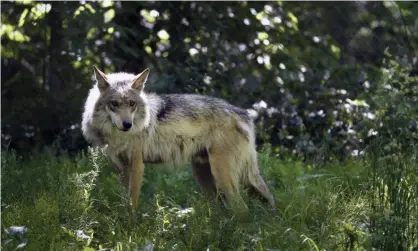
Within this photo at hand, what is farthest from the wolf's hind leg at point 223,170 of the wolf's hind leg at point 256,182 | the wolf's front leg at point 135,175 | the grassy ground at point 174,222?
the wolf's front leg at point 135,175

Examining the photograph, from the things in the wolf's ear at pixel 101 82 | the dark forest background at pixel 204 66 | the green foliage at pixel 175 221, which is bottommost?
the dark forest background at pixel 204 66

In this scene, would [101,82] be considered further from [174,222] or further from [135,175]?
[174,222]

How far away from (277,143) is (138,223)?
4.29 m

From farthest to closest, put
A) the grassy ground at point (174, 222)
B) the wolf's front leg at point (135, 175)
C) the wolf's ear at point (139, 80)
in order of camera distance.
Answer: the wolf's ear at point (139, 80) → the wolf's front leg at point (135, 175) → the grassy ground at point (174, 222)

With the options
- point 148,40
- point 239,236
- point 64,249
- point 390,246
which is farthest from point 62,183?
point 148,40

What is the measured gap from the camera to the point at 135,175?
19.1 ft

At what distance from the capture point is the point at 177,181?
6957 mm

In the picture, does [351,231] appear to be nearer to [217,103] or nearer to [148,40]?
[217,103]

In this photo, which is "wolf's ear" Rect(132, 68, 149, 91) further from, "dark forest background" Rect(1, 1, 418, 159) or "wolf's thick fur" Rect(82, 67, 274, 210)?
"dark forest background" Rect(1, 1, 418, 159)

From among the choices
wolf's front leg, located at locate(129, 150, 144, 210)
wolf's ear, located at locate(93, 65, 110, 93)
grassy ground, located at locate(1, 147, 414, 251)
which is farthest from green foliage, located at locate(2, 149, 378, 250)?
wolf's ear, located at locate(93, 65, 110, 93)

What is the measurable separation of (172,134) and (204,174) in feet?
1.70

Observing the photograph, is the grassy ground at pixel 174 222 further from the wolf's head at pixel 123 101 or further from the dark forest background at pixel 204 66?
the dark forest background at pixel 204 66

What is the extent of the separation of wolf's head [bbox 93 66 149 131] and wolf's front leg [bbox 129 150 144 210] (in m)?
0.27

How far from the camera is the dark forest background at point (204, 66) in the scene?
8.56 meters
